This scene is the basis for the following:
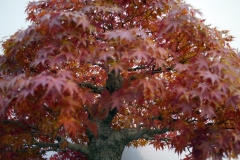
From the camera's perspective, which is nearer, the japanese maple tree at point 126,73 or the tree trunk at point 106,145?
the japanese maple tree at point 126,73

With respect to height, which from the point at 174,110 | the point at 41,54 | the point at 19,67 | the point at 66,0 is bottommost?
the point at 174,110

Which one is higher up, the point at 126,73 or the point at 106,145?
the point at 126,73

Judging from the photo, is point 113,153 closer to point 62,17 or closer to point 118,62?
point 118,62

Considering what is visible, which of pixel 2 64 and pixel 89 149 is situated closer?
pixel 2 64

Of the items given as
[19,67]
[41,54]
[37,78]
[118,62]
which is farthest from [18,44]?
[118,62]

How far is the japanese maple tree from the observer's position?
1256mm

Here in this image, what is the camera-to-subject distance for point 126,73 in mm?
1505

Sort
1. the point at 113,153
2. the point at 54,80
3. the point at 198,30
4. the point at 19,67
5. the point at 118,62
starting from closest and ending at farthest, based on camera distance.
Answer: the point at 54,80, the point at 118,62, the point at 198,30, the point at 19,67, the point at 113,153

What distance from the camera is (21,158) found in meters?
2.18

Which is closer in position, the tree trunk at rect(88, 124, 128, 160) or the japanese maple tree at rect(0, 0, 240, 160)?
the japanese maple tree at rect(0, 0, 240, 160)

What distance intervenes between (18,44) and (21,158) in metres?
1.10

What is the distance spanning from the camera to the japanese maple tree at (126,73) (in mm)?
1256

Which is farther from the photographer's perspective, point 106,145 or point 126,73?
point 106,145

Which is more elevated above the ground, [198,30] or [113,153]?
[198,30]
